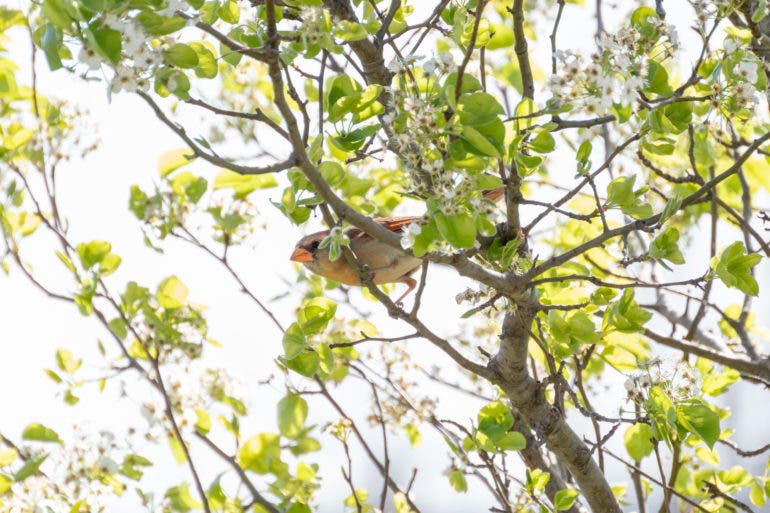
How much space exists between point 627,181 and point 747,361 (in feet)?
4.22

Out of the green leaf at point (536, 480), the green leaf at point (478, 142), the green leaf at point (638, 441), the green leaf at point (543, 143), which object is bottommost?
the green leaf at point (536, 480)

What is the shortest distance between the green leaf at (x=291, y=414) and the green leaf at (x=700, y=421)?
1.09 metres

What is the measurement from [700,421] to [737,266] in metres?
0.36

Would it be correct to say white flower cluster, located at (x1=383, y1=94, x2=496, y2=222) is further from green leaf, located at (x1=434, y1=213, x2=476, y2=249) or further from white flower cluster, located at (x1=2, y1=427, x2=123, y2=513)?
white flower cluster, located at (x1=2, y1=427, x2=123, y2=513)

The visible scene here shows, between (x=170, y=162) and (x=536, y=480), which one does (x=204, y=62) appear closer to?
(x=170, y=162)

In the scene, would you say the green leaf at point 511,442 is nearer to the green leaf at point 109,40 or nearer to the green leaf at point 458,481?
the green leaf at point 458,481

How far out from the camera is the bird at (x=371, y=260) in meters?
3.33

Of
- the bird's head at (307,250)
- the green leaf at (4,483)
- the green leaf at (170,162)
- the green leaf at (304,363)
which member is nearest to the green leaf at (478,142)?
the green leaf at (304,363)

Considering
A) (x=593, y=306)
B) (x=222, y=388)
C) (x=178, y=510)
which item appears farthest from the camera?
(x=222, y=388)

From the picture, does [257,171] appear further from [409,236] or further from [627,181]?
[627,181]

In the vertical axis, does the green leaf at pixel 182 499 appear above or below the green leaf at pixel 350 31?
below

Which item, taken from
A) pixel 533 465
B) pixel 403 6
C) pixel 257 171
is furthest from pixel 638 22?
pixel 533 465

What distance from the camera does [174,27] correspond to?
5.39 feet

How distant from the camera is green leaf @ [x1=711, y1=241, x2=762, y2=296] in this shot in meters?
2.08
